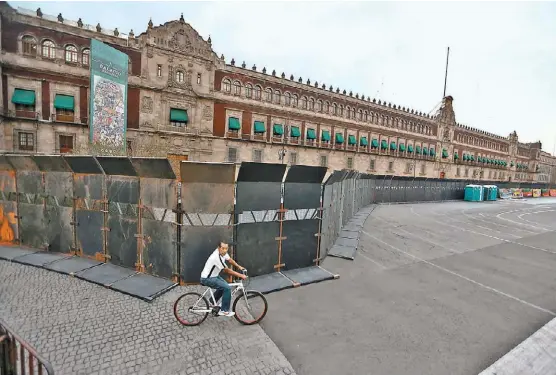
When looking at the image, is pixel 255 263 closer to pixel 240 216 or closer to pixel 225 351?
pixel 240 216

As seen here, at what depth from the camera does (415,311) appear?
5.98 m

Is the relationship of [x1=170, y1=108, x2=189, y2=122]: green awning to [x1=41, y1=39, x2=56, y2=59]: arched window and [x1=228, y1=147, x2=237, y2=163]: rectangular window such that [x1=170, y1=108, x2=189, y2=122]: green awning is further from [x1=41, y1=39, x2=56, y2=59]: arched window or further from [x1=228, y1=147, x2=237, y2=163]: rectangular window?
[x1=41, y1=39, x2=56, y2=59]: arched window

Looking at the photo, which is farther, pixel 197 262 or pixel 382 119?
pixel 382 119

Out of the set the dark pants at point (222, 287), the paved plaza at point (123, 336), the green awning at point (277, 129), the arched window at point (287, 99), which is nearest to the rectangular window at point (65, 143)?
the green awning at point (277, 129)

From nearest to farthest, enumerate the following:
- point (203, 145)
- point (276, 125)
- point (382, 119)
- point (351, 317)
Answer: point (351, 317) → point (203, 145) → point (276, 125) → point (382, 119)

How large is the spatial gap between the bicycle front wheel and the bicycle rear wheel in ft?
2.14

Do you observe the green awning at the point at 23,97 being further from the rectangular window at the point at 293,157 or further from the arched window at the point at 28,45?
the rectangular window at the point at 293,157

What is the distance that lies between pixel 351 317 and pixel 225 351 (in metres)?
2.80

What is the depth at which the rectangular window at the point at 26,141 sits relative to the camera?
24562 millimetres

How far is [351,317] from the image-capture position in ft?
18.4

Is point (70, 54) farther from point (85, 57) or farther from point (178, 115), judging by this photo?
point (178, 115)

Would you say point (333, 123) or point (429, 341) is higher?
point (333, 123)

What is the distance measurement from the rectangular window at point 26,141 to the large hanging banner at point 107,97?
314 inches

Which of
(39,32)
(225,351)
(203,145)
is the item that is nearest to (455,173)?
(203,145)
